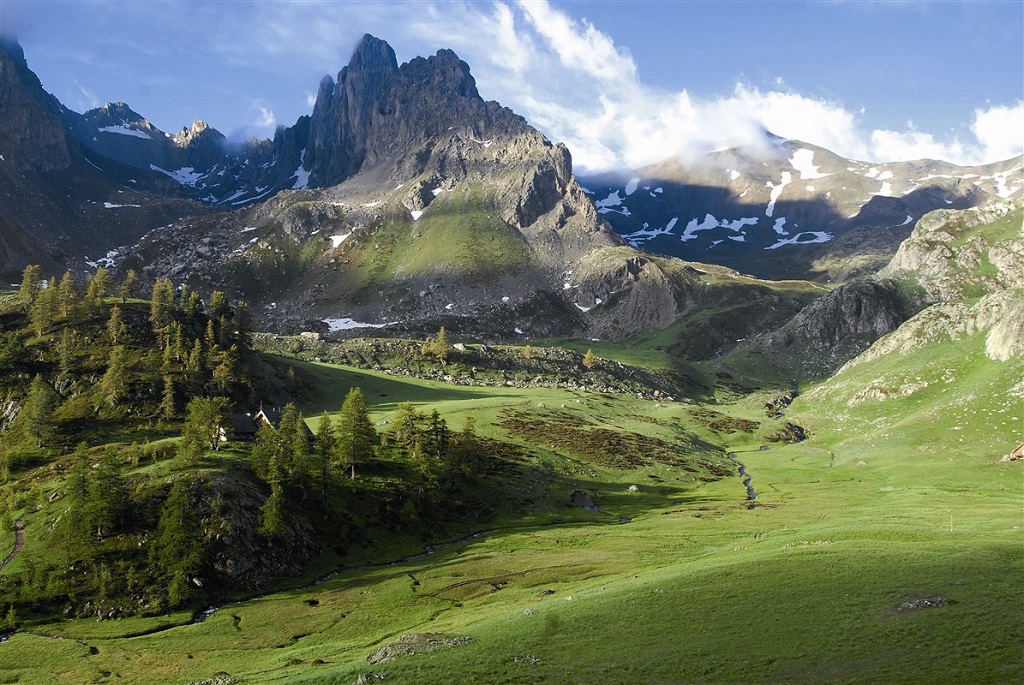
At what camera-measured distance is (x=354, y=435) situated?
94.2 m

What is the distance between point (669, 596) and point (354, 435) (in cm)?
5899

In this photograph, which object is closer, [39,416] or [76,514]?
[76,514]

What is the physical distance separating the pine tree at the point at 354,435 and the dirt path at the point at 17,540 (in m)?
34.8

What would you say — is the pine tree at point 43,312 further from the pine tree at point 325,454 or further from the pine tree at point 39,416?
the pine tree at point 325,454

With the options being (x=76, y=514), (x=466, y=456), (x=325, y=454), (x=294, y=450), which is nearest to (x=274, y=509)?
(x=294, y=450)

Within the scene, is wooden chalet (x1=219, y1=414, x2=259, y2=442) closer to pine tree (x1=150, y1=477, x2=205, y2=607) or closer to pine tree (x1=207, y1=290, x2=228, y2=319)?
pine tree (x1=150, y1=477, x2=205, y2=607)

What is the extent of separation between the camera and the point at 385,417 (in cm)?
13525

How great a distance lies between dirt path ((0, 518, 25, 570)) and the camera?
6467 cm

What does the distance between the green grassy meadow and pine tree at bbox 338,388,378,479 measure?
58.6ft

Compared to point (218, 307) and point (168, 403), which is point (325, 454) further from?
point (218, 307)

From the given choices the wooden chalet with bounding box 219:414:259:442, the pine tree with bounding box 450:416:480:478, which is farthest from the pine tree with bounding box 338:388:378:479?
the wooden chalet with bounding box 219:414:259:442

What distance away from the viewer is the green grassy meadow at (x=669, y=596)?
109 feet

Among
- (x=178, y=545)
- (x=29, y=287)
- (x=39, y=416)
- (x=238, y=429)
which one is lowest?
(x=178, y=545)

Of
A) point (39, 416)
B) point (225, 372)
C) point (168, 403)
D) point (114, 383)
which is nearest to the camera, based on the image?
point (39, 416)
